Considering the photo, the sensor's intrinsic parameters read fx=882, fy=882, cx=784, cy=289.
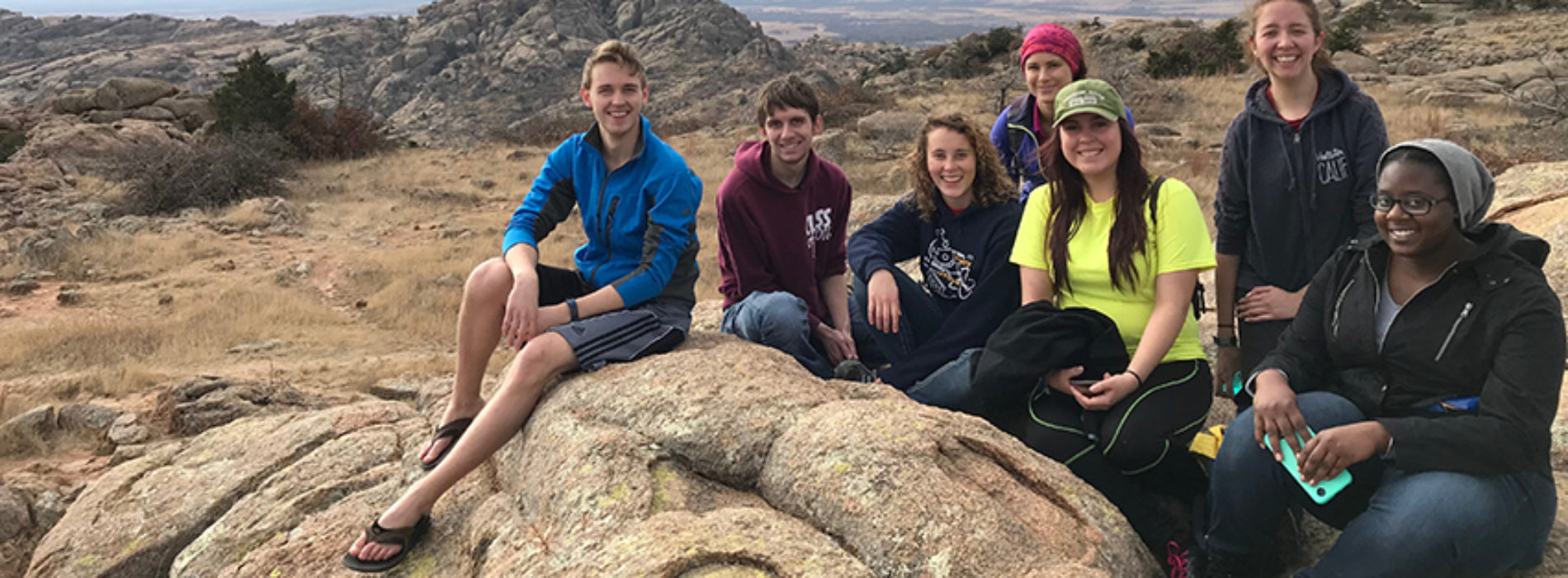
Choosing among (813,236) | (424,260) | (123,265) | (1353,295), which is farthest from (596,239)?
(123,265)

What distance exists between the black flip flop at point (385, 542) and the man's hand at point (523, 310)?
819 millimetres

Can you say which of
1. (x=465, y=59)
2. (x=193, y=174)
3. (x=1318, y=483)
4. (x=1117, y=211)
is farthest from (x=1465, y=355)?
(x=465, y=59)

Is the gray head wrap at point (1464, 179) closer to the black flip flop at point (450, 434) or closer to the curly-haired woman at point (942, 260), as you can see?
the curly-haired woman at point (942, 260)

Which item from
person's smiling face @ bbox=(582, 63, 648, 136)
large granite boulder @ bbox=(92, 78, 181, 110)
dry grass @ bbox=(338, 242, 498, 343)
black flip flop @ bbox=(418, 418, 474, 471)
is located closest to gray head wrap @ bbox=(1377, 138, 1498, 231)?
person's smiling face @ bbox=(582, 63, 648, 136)

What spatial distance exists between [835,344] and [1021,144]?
57.6 inches

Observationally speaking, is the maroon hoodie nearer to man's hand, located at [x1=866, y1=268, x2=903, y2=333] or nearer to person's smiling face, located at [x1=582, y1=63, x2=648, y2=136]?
man's hand, located at [x1=866, y1=268, x2=903, y2=333]

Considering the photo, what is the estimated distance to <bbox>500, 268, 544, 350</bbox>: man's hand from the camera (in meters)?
3.49

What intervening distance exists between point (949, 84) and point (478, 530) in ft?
85.8

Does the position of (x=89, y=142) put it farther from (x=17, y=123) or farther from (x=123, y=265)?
(x=123, y=265)

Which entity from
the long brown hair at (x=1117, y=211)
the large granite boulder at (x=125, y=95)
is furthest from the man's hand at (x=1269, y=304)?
the large granite boulder at (x=125, y=95)

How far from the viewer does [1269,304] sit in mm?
3709

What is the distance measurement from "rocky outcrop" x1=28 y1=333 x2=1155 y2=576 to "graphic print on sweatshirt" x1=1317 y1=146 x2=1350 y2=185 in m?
1.76

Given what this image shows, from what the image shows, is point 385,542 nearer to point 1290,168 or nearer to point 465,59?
point 1290,168

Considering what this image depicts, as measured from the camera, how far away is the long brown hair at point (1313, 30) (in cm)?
361
